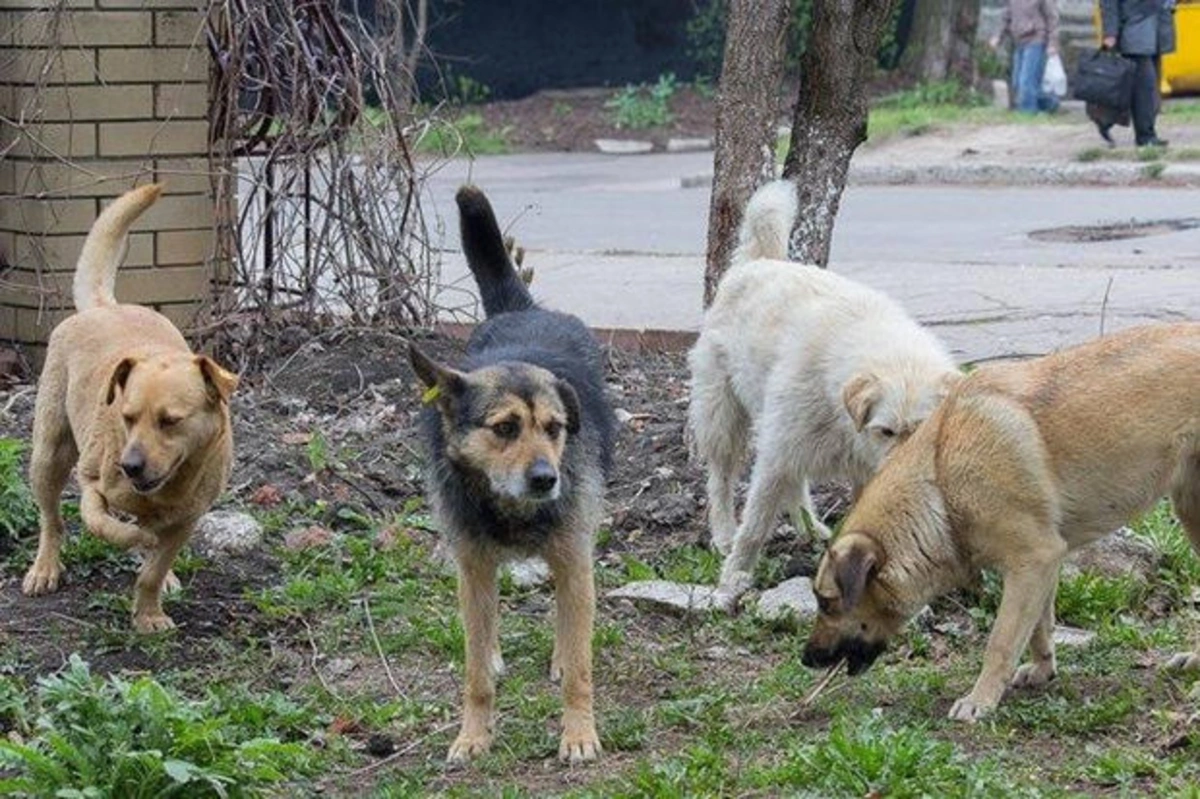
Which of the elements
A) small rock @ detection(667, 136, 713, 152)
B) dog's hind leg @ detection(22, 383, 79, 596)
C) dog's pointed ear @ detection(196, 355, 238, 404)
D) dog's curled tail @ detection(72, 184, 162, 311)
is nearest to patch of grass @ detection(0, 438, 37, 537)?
dog's hind leg @ detection(22, 383, 79, 596)

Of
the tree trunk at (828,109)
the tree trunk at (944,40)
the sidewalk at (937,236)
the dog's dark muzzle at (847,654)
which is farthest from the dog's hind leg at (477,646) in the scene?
the tree trunk at (944,40)

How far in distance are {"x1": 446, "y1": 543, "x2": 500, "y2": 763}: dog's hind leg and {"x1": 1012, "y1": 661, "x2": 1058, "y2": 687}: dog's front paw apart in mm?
1492

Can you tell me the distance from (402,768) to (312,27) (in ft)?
16.9

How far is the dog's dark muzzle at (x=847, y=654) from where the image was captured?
5.85 metres

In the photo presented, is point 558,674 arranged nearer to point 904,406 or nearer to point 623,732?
point 623,732

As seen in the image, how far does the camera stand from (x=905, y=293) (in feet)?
41.5

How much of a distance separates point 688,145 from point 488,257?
19.8 meters

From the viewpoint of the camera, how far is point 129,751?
4.84m

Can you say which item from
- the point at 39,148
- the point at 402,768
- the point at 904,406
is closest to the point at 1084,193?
the point at 39,148

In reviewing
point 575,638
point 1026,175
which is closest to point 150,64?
point 575,638

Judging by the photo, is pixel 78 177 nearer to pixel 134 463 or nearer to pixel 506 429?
pixel 134 463

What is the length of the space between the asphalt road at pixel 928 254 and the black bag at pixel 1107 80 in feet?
6.18

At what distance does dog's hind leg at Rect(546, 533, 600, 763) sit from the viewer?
5.65 metres

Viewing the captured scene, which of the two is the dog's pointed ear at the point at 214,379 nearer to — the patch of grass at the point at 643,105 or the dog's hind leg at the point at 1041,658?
the dog's hind leg at the point at 1041,658
